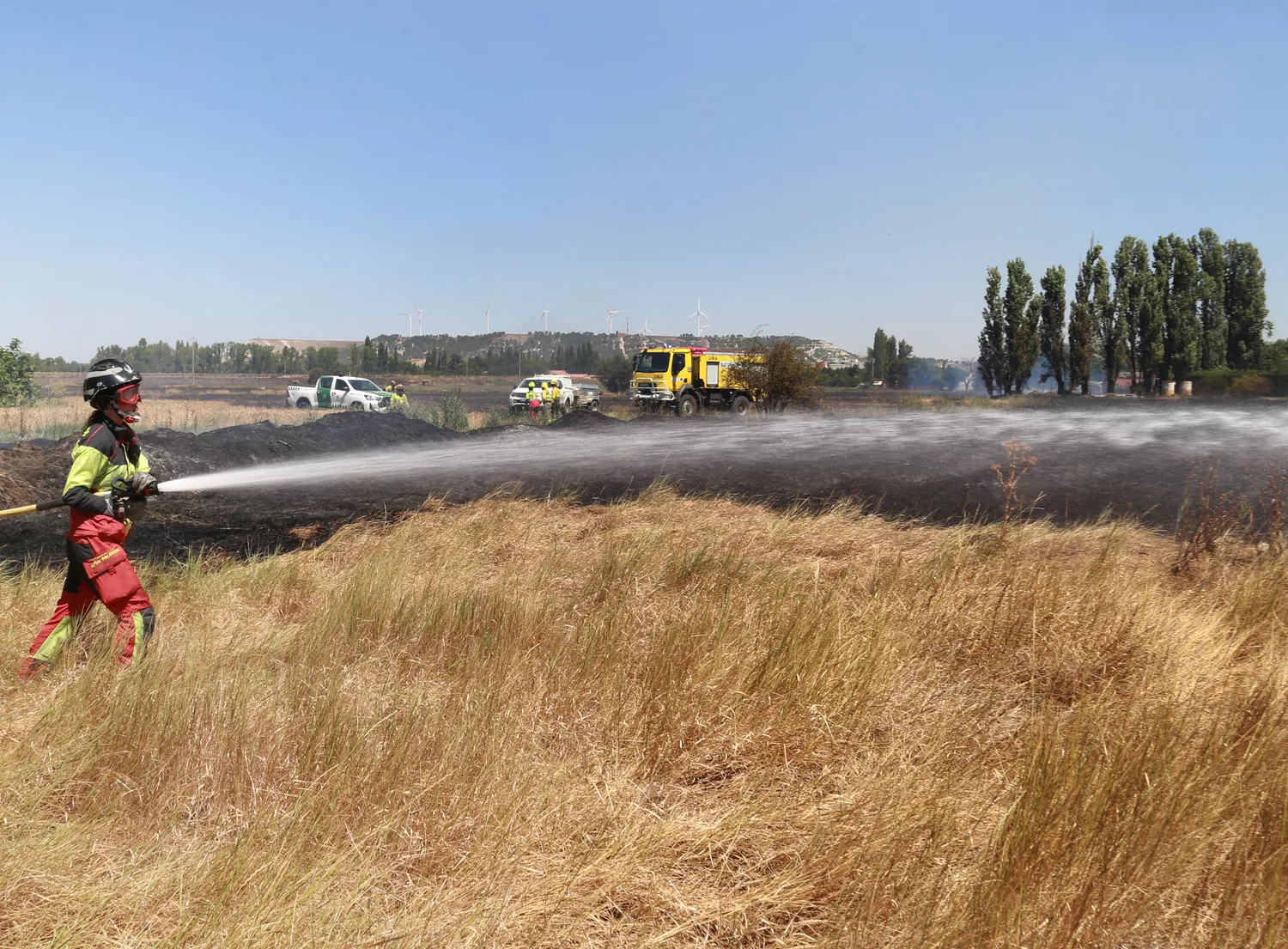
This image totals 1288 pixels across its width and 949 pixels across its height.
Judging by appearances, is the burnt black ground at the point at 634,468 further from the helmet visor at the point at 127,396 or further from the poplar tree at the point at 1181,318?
the poplar tree at the point at 1181,318

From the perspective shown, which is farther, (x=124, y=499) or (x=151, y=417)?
(x=151, y=417)

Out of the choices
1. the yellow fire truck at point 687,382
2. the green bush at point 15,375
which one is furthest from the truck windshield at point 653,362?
the green bush at point 15,375

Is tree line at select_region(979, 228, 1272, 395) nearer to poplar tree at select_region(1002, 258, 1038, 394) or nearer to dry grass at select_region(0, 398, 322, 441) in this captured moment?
poplar tree at select_region(1002, 258, 1038, 394)

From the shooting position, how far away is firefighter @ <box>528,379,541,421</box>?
97.8 ft

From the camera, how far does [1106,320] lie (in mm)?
47156

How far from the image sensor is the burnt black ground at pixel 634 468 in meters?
11.0

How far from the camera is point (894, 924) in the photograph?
256cm

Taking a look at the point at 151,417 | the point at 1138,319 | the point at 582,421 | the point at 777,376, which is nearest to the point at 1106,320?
the point at 1138,319

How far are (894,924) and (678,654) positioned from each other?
2.11m

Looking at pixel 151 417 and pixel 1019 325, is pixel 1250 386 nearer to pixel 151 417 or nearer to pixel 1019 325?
pixel 1019 325

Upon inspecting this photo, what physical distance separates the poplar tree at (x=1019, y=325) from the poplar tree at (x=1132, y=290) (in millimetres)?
4200

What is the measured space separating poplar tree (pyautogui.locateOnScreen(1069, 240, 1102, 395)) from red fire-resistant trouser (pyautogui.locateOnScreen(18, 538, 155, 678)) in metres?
49.0

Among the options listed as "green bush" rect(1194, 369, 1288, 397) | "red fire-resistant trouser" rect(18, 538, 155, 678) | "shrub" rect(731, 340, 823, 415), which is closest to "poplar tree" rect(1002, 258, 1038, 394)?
"green bush" rect(1194, 369, 1288, 397)

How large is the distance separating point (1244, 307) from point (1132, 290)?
8.20 meters
